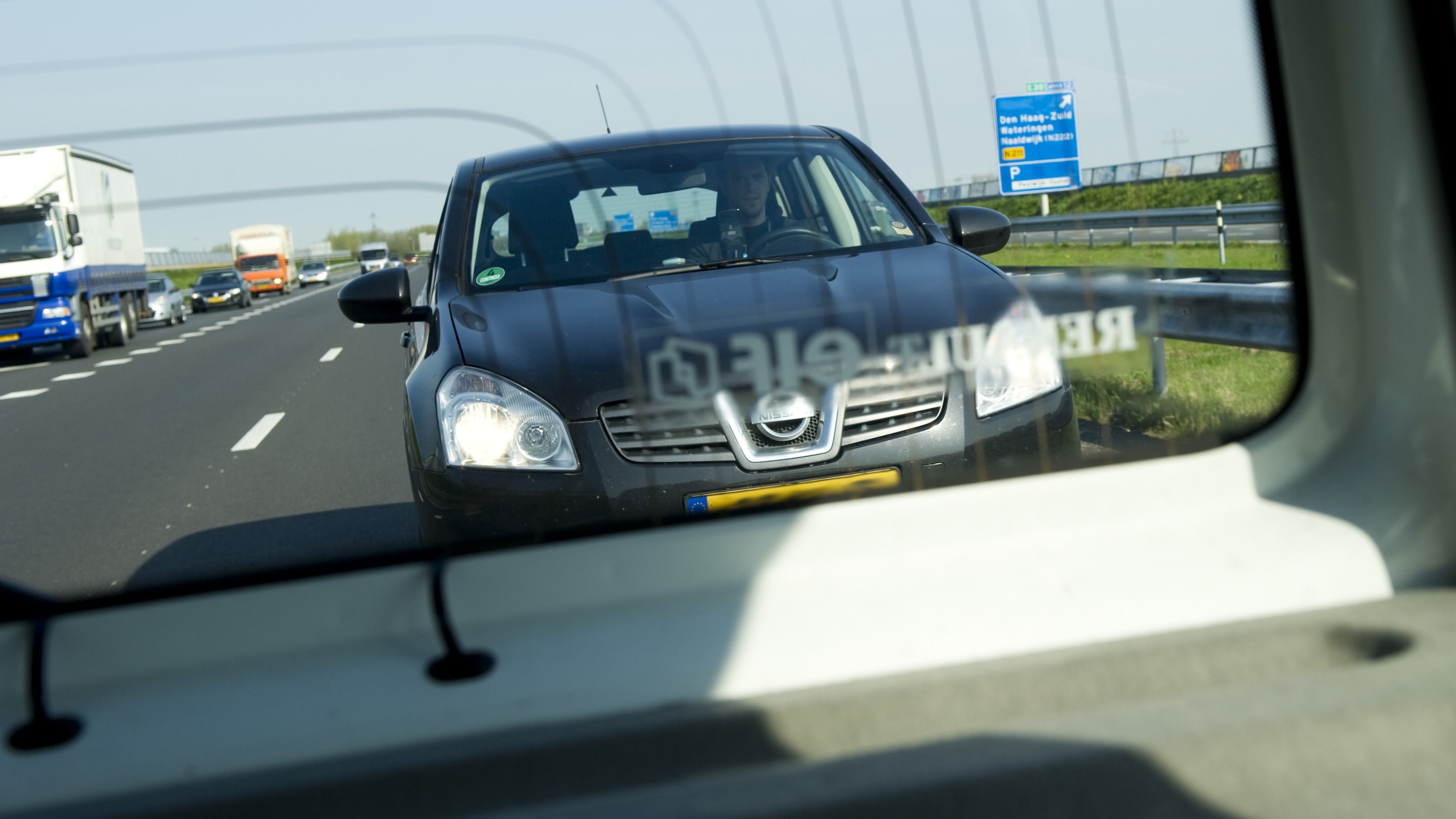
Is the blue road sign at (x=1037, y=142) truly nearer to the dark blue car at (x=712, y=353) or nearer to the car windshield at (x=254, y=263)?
the dark blue car at (x=712, y=353)

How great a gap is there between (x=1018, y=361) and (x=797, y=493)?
32 centimetres

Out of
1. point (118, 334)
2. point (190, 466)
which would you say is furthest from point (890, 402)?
point (190, 466)

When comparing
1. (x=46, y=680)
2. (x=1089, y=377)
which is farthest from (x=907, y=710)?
(x=46, y=680)

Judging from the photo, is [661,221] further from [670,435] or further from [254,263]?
[254,263]

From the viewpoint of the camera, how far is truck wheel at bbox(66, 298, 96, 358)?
2.22 m

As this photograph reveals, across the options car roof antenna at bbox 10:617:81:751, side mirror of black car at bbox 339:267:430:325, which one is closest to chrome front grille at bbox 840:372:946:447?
car roof antenna at bbox 10:617:81:751

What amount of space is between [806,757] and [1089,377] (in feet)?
2.10

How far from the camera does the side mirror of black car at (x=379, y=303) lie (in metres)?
3.20

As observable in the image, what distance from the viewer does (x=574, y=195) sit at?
2154 mm

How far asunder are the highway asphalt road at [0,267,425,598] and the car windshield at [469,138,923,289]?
9.3 inches

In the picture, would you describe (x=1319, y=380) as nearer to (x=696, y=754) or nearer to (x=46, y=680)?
(x=696, y=754)

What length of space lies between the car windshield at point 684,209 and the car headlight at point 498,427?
0.21m

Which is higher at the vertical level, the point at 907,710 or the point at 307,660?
the point at 307,660

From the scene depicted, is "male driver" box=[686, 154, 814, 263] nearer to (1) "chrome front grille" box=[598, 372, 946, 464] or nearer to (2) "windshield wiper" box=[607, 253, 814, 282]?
(2) "windshield wiper" box=[607, 253, 814, 282]
